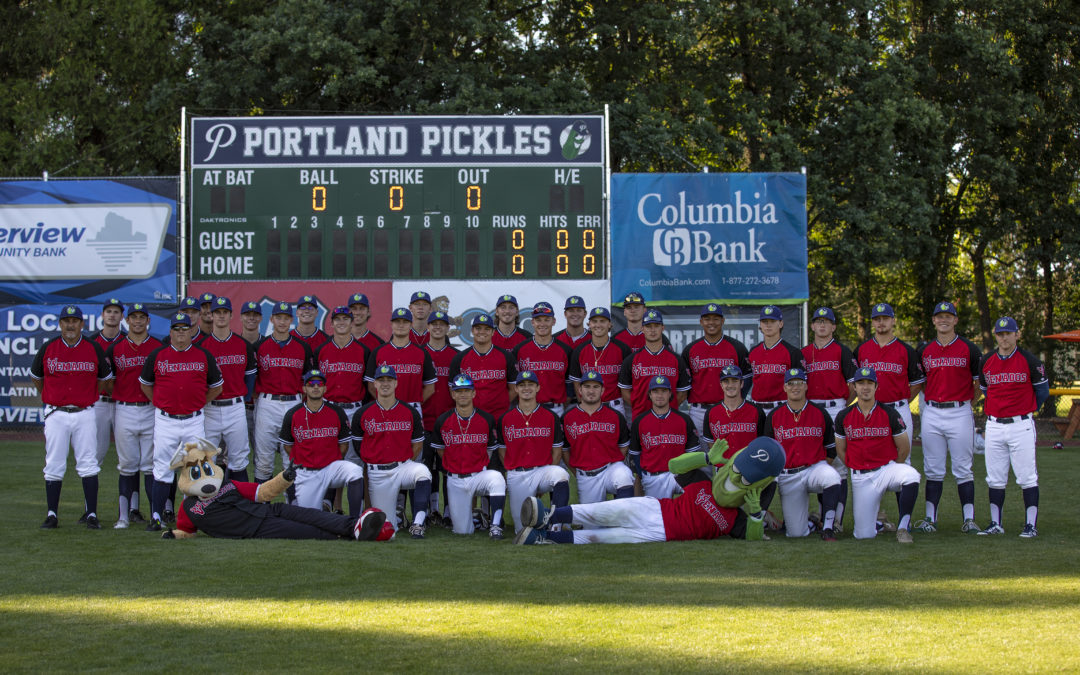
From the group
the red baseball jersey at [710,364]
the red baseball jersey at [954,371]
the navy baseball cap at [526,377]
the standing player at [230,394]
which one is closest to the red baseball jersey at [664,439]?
the red baseball jersey at [710,364]

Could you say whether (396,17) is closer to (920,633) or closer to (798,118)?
(798,118)

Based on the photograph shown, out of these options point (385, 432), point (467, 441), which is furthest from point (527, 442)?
point (385, 432)

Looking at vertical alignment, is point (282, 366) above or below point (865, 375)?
above

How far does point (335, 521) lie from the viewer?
804cm

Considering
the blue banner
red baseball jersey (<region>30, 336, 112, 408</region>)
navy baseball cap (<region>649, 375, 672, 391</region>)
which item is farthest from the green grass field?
the blue banner

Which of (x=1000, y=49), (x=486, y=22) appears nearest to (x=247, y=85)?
(x=486, y=22)

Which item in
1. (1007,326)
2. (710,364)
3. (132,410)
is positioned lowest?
(132,410)

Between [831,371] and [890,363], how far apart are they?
0.49 m

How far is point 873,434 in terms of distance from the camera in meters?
8.41

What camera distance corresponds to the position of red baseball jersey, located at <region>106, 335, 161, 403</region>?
30.2 feet

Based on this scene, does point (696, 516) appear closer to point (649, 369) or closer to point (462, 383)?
point (649, 369)

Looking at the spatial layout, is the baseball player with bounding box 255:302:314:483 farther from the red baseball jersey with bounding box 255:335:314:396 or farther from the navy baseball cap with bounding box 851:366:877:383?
the navy baseball cap with bounding box 851:366:877:383

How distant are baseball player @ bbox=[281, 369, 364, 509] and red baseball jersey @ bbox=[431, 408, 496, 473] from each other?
73 centimetres

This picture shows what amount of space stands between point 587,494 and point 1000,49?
56.6 ft
